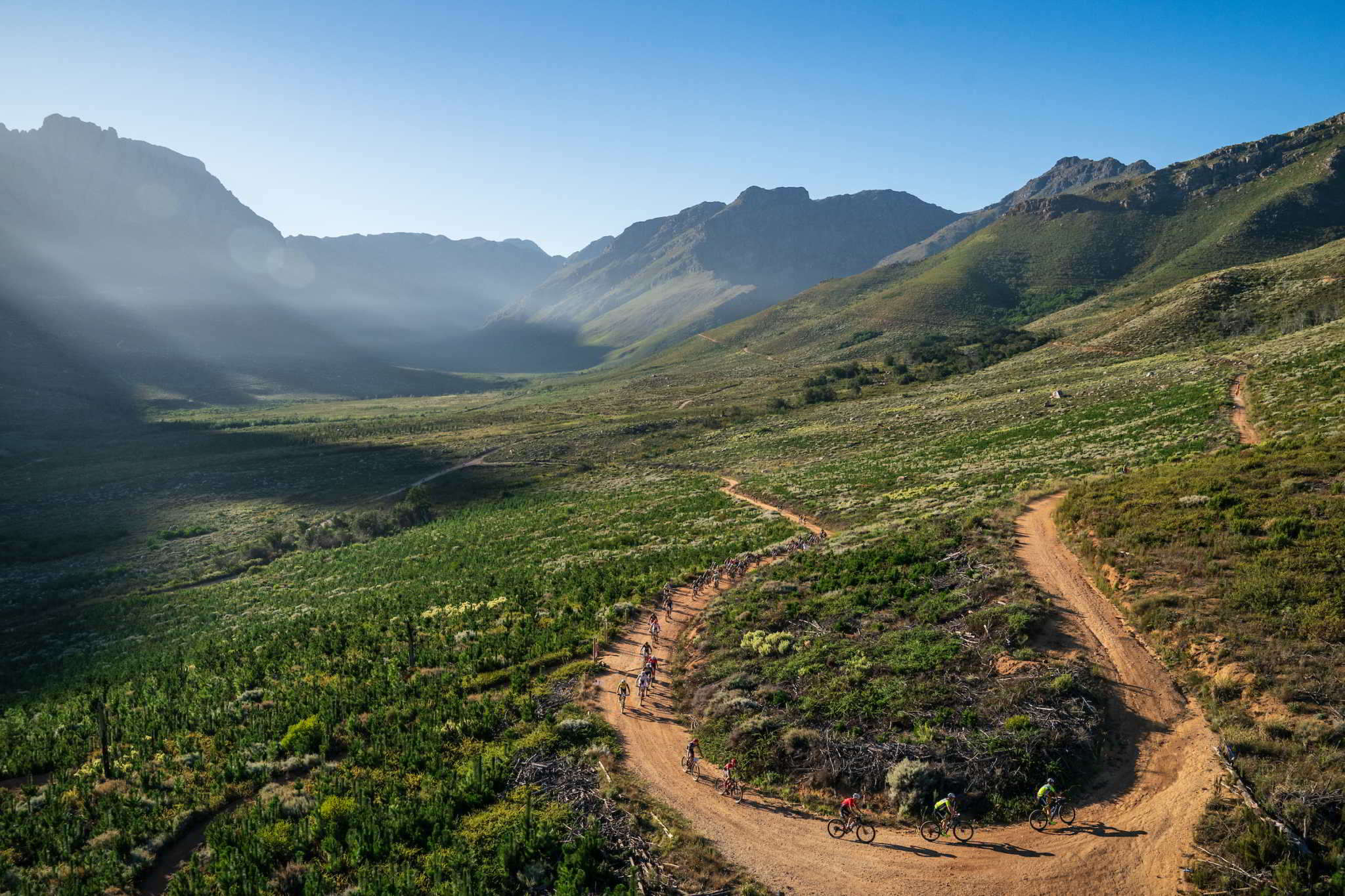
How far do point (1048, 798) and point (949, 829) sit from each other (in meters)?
2.08

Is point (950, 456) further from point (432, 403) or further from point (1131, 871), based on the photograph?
point (432, 403)

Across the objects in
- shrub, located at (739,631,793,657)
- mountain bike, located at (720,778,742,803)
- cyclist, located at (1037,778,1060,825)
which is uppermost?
cyclist, located at (1037,778,1060,825)

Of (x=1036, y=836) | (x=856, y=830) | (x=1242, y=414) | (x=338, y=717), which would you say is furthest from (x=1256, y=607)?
(x=1242, y=414)

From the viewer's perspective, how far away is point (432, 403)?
187750 millimetres

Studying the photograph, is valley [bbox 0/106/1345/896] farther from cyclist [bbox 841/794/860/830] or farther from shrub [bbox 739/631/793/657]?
cyclist [bbox 841/794/860/830]

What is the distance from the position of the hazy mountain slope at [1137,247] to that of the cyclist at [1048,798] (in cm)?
14064

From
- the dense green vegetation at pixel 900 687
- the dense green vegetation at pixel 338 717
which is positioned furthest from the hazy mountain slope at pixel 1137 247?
the dense green vegetation at pixel 900 687

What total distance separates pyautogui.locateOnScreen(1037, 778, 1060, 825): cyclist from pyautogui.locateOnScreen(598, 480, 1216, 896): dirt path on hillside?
0.24 metres

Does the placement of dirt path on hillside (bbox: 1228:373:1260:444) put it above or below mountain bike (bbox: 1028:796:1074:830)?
above

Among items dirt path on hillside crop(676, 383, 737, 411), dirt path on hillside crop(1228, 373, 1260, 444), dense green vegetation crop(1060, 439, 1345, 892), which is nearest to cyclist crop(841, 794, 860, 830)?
dense green vegetation crop(1060, 439, 1345, 892)

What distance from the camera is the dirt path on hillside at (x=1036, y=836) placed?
11656 mm

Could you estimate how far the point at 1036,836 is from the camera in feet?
41.0

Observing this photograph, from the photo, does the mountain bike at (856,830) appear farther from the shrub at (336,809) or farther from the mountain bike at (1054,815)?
the shrub at (336,809)

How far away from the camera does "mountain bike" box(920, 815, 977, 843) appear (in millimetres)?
12758
